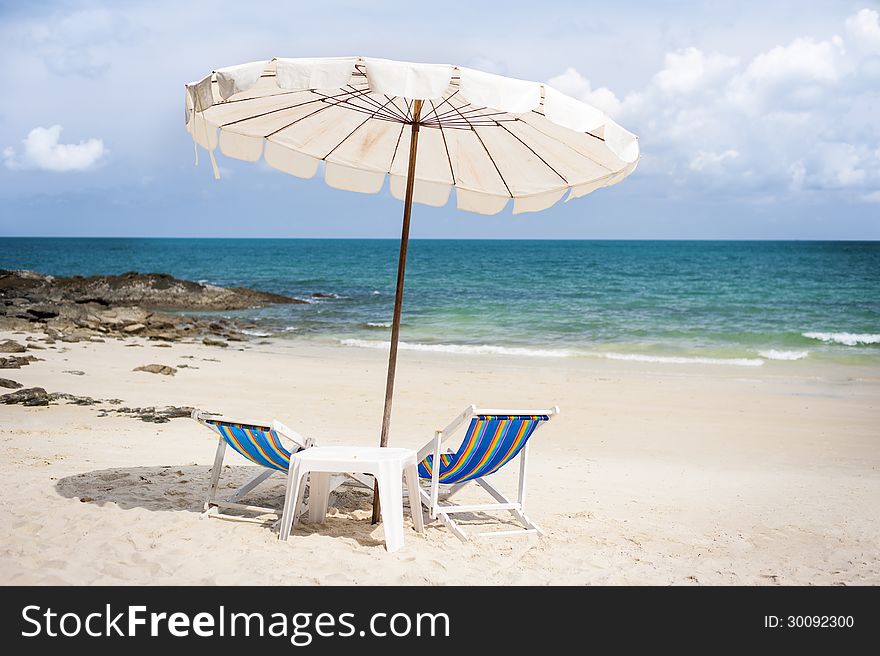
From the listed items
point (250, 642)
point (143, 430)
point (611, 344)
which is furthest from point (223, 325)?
point (250, 642)

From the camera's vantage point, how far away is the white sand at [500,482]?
4.15 metres

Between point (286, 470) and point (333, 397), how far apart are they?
585cm

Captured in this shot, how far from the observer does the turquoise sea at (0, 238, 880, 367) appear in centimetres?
1831

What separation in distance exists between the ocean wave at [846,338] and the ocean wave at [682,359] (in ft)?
16.0

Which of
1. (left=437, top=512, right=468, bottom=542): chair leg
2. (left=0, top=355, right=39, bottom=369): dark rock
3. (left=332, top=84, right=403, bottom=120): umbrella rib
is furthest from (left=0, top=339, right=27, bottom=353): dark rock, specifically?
(left=437, top=512, right=468, bottom=542): chair leg

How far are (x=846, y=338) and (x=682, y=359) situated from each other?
23.8 ft

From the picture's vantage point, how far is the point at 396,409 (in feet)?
32.3

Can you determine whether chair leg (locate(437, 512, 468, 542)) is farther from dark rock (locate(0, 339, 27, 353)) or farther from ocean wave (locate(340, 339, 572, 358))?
ocean wave (locate(340, 339, 572, 358))

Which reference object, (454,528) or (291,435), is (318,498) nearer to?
(291,435)

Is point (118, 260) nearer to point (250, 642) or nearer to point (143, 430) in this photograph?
point (143, 430)

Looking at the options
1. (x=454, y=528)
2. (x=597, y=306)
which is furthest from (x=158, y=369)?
(x=597, y=306)

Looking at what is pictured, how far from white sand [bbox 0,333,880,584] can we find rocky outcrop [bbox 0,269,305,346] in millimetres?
3104

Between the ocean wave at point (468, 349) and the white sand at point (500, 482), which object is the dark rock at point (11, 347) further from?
the ocean wave at point (468, 349)

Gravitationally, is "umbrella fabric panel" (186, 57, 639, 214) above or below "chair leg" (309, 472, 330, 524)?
above
